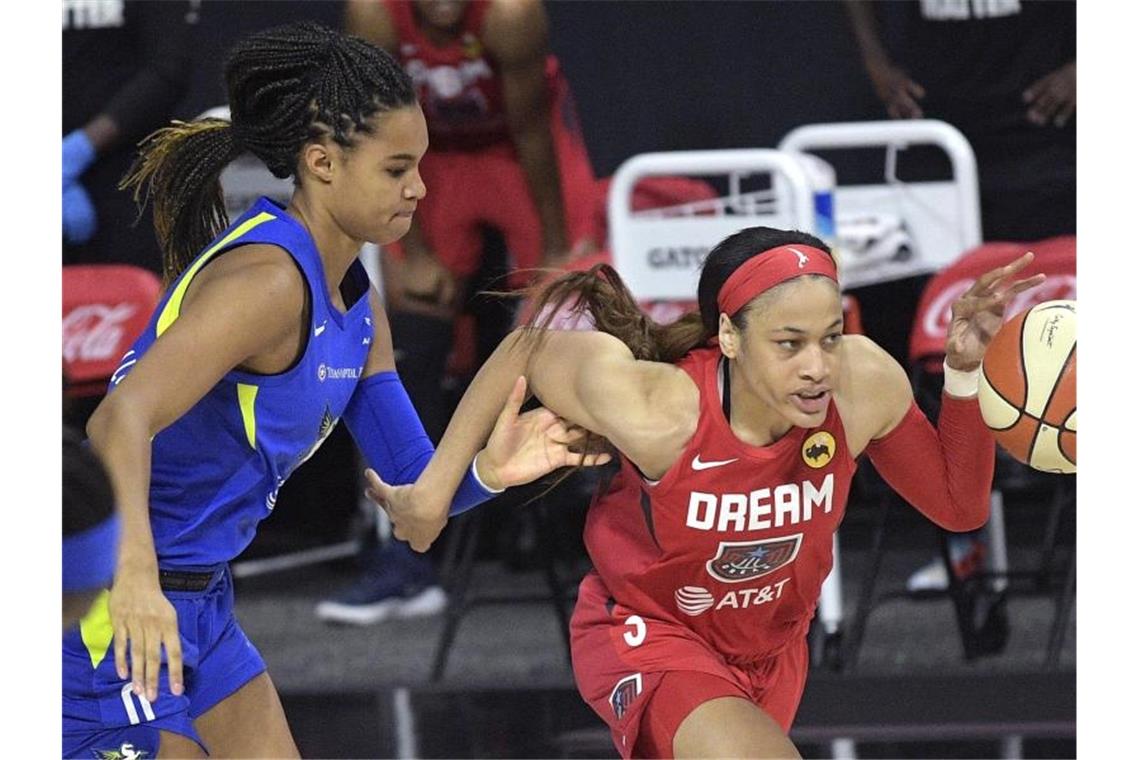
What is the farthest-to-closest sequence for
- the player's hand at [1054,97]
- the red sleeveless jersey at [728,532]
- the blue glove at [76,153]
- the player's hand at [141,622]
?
the blue glove at [76,153]
the player's hand at [1054,97]
the red sleeveless jersey at [728,532]
the player's hand at [141,622]

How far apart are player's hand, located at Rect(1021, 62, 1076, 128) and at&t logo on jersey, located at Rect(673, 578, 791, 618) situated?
11.1 feet

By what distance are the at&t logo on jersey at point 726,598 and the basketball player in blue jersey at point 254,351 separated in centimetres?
76

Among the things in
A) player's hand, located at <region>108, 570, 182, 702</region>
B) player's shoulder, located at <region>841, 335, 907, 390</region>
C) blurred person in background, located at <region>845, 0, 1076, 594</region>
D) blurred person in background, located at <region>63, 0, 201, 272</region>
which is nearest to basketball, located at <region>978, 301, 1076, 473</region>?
player's shoulder, located at <region>841, 335, 907, 390</region>

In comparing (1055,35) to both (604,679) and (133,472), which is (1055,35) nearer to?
(604,679)

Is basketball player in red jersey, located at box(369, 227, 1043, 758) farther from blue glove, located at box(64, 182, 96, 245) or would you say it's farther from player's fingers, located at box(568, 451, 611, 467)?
blue glove, located at box(64, 182, 96, 245)

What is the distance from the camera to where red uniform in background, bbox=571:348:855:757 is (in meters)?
3.68

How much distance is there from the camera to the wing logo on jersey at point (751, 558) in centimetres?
370

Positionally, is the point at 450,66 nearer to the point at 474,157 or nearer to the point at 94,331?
the point at 474,157

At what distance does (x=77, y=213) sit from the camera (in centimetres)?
717

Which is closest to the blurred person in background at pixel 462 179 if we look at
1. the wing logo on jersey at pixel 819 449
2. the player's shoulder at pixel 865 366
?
the player's shoulder at pixel 865 366

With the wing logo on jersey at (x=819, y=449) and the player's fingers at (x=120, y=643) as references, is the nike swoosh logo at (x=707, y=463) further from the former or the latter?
the player's fingers at (x=120, y=643)

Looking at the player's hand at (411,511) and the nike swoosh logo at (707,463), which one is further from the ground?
the nike swoosh logo at (707,463)

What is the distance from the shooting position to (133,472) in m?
2.90

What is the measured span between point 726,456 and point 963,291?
7.75 feet
